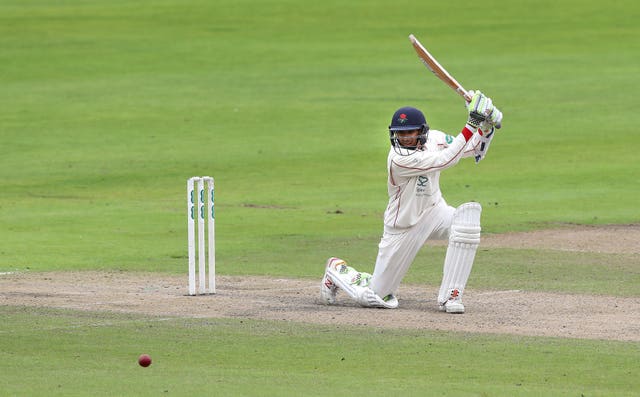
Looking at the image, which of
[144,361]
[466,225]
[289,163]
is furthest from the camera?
[289,163]

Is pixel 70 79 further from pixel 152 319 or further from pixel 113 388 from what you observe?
pixel 113 388

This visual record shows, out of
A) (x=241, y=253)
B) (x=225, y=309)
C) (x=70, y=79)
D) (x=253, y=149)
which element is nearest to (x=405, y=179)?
(x=225, y=309)

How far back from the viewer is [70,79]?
118ft

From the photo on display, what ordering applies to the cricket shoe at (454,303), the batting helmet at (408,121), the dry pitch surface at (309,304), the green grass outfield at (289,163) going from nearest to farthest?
the green grass outfield at (289,163), the dry pitch surface at (309,304), the cricket shoe at (454,303), the batting helmet at (408,121)

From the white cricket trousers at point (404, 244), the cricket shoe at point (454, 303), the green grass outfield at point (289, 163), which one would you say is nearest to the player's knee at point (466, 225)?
the white cricket trousers at point (404, 244)

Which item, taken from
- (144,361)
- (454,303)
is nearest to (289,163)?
(454,303)

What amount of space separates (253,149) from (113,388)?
18.3 meters

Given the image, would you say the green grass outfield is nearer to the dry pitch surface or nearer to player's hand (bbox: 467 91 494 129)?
the dry pitch surface

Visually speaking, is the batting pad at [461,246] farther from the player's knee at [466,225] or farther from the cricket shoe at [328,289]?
the cricket shoe at [328,289]

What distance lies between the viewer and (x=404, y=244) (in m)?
11.5

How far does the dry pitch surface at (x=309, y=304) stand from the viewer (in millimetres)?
10422

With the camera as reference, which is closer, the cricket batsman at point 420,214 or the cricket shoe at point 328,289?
the cricket batsman at point 420,214

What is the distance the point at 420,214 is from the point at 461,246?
50 centimetres

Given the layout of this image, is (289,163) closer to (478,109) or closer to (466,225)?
(466,225)
